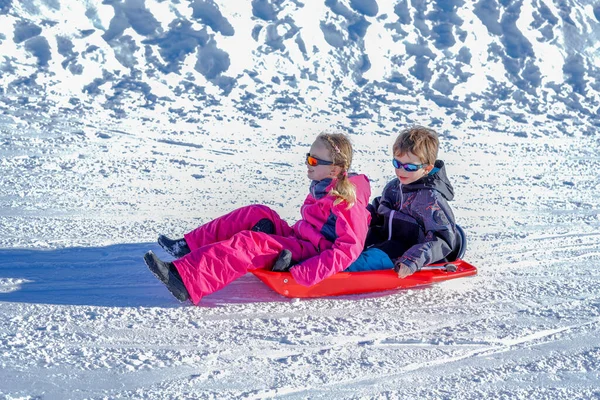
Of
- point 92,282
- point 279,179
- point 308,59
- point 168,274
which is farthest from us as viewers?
point 308,59

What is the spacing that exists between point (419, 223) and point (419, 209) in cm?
8

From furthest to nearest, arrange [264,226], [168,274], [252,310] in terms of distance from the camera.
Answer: [264,226]
[252,310]
[168,274]

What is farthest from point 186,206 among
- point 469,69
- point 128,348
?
point 469,69

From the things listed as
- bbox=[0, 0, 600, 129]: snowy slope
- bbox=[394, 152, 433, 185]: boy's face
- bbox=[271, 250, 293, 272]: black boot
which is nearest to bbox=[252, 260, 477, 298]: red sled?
bbox=[271, 250, 293, 272]: black boot

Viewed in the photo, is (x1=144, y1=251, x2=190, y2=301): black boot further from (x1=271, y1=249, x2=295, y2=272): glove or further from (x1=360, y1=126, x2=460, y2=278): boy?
(x1=360, y1=126, x2=460, y2=278): boy

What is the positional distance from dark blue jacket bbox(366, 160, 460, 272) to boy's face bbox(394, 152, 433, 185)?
3cm

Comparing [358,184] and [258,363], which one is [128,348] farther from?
[358,184]

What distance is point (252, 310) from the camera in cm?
298

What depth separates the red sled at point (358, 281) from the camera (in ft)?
10.00

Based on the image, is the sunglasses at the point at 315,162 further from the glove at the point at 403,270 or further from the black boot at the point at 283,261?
the glove at the point at 403,270

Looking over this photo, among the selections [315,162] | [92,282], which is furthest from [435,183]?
[92,282]

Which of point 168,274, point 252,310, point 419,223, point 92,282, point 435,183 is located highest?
point 435,183

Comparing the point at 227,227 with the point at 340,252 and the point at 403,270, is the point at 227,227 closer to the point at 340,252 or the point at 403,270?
the point at 340,252

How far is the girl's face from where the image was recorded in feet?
10.6
